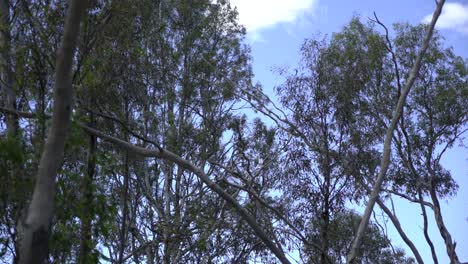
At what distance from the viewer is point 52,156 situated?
4.37 metres

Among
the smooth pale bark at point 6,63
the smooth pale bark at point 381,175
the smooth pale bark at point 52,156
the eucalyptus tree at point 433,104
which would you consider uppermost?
the eucalyptus tree at point 433,104

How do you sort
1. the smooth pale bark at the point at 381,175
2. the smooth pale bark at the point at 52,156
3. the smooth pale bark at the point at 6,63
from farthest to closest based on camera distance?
1. the smooth pale bark at the point at 6,63
2. the smooth pale bark at the point at 381,175
3. the smooth pale bark at the point at 52,156

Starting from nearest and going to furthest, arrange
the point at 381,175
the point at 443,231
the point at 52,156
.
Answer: the point at 52,156
the point at 381,175
the point at 443,231

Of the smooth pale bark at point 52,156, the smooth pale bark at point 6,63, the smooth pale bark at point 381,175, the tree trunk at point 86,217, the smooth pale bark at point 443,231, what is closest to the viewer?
the smooth pale bark at point 52,156

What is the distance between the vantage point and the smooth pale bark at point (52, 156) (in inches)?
168

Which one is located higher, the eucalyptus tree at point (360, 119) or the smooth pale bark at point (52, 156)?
the eucalyptus tree at point (360, 119)

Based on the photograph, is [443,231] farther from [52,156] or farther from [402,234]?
[52,156]

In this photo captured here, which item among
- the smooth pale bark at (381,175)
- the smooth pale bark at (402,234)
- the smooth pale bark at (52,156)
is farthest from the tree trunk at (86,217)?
the smooth pale bark at (402,234)

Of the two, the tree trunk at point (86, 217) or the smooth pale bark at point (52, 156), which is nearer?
the smooth pale bark at point (52, 156)

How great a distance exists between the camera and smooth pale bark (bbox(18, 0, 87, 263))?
4273mm

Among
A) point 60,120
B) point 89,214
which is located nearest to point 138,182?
point 89,214

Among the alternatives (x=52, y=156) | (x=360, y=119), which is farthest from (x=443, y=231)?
Result: (x=52, y=156)

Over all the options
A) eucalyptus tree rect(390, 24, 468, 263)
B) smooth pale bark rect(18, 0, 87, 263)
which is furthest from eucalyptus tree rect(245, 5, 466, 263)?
smooth pale bark rect(18, 0, 87, 263)

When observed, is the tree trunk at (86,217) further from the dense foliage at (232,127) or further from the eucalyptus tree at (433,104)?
the eucalyptus tree at (433,104)
